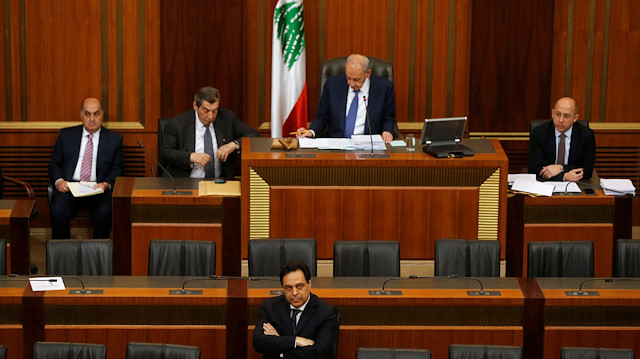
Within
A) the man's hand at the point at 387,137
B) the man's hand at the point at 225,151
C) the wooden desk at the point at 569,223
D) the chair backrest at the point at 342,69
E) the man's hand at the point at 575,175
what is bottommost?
the wooden desk at the point at 569,223

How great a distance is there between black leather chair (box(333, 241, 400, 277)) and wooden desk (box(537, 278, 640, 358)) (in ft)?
3.26

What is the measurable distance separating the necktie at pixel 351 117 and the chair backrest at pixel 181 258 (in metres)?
2.00

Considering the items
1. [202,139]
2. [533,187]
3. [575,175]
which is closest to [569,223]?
[533,187]

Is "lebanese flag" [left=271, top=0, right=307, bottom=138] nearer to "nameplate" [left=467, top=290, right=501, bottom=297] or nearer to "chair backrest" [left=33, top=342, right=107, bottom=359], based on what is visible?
"nameplate" [left=467, top=290, right=501, bottom=297]

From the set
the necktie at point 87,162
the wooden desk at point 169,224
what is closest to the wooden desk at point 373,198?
the wooden desk at point 169,224

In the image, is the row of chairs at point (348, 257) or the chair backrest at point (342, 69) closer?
the row of chairs at point (348, 257)

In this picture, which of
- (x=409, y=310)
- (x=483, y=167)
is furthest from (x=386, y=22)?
(x=409, y=310)

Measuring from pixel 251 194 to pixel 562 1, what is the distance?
3.64 meters

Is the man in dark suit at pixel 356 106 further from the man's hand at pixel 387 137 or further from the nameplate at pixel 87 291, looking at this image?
the nameplate at pixel 87 291

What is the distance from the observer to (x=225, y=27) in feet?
29.1

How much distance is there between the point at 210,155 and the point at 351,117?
1166 millimetres

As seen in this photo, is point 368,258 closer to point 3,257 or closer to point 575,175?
point 575,175

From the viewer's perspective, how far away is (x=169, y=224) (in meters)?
7.23

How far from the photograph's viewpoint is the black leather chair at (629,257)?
22.0 ft
